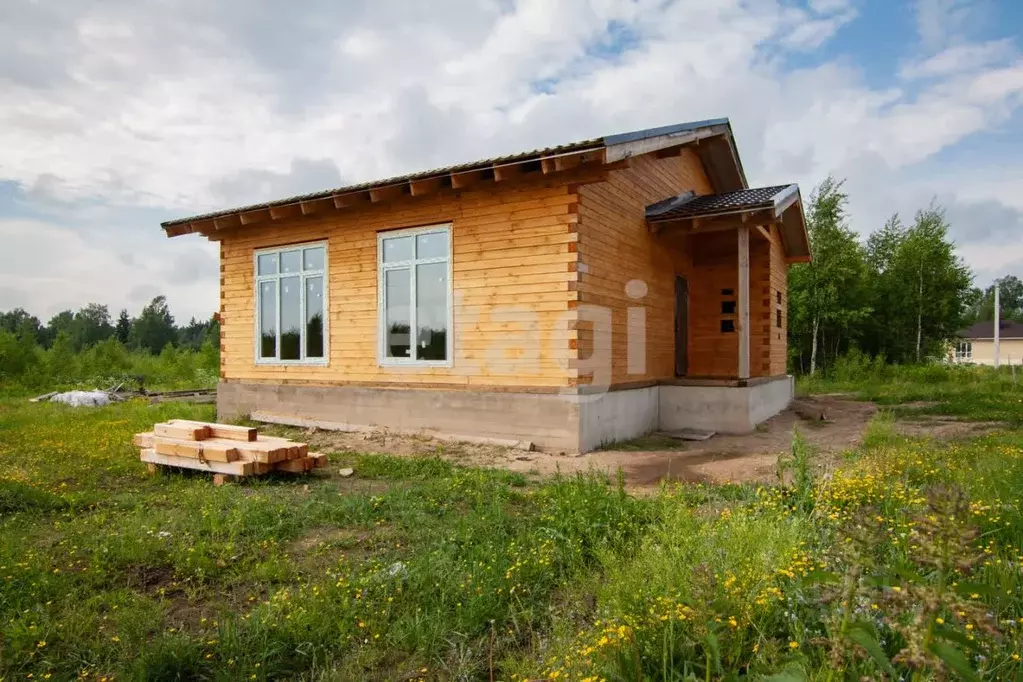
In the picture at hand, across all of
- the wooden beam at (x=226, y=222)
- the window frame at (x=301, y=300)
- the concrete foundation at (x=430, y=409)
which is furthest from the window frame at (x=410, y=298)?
the wooden beam at (x=226, y=222)

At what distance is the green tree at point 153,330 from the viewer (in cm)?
6540

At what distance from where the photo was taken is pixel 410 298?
1064 centimetres

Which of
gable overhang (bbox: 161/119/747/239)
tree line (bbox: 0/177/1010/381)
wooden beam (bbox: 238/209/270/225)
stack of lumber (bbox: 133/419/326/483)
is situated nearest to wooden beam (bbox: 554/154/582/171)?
gable overhang (bbox: 161/119/747/239)

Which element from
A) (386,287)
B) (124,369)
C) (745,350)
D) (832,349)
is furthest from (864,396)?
(124,369)

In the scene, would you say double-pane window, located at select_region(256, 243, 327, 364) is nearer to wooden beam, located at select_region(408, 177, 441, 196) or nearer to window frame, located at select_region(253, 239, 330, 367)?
window frame, located at select_region(253, 239, 330, 367)

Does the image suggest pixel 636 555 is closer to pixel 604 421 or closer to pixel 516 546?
pixel 516 546

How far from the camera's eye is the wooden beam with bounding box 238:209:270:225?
11.6 m

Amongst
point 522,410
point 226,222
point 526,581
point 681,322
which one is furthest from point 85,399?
point 526,581

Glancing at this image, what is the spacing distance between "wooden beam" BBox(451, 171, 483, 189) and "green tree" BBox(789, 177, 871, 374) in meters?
18.7

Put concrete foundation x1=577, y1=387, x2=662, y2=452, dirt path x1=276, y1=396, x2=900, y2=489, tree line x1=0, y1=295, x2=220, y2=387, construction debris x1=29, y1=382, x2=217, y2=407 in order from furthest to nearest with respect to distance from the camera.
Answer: tree line x1=0, y1=295, x2=220, y2=387
construction debris x1=29, y1=382, x2=217, y2=407
concrete foundation x1=577, y1=387, x2=662, y2=452
dirt path x1=276, y1=396, x2=900, y2=489

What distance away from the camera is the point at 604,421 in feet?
31.3

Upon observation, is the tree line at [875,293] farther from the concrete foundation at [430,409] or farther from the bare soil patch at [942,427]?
the concrete foundation at [430,409]

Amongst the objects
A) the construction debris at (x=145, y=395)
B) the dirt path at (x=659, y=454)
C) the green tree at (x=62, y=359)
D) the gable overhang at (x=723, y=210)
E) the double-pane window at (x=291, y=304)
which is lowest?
the dirt path at (x=659, y=454)

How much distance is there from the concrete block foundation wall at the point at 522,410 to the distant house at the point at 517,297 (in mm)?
32
